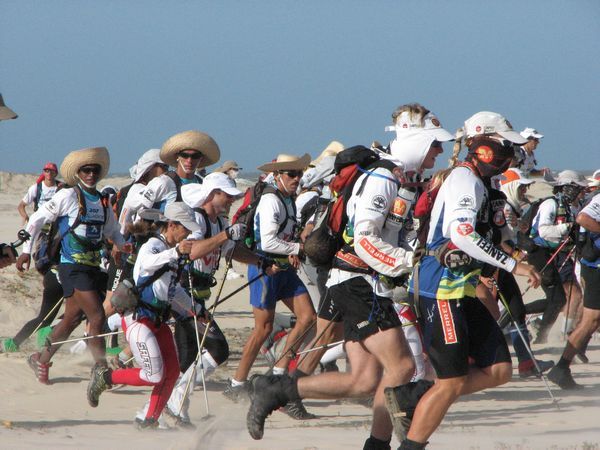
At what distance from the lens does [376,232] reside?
6668 millimetres

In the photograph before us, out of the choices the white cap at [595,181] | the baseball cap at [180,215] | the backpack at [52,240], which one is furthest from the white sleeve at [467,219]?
the white cap at [595,181]

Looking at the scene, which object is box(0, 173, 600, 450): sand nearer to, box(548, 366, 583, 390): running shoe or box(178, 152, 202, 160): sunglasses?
box(548, 366, 583, 390): running shoe

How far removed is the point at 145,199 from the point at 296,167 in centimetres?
163

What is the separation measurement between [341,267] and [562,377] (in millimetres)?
3980

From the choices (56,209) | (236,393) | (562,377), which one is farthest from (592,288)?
(56,209)

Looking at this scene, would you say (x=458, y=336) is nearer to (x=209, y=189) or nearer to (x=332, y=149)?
(x=209, y=189)

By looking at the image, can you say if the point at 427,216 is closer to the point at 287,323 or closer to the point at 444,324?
the point at 444,324

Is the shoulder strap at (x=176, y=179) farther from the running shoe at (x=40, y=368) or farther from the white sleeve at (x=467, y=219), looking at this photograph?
the white sleeve at (x=467, y=219)

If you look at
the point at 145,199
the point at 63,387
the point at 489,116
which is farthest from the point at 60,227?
the point at 489,116

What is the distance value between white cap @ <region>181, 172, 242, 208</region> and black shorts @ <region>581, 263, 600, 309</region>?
145 inches

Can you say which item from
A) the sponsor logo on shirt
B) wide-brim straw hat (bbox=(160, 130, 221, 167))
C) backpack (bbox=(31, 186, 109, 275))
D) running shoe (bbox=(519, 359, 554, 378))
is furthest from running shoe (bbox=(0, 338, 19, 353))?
the sponsor logo on shirt

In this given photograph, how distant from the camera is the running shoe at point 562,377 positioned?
1020cm

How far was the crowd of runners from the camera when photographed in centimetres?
624

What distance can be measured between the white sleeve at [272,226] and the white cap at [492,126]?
2879 millimetres
